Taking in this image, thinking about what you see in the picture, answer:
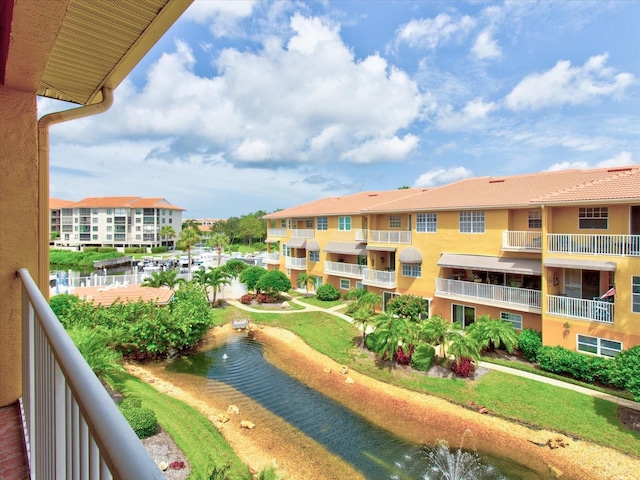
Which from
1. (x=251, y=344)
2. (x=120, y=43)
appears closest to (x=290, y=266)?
(x=251, y=344)

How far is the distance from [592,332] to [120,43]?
18.8 m

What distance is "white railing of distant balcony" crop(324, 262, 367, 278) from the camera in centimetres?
2819

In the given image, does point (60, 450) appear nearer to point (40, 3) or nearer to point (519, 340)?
point (40, 3)

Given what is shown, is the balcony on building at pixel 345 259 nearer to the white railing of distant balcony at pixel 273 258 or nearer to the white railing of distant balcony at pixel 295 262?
the white railing of distant balcony at pixel 295 262

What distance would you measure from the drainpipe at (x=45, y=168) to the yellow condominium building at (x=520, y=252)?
1754cm

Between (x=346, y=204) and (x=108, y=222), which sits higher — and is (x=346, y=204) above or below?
below

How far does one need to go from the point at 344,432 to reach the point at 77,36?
1305 centimetres

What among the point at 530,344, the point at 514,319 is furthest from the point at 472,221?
the point at 530,344

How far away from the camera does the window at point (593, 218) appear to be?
15898 mm

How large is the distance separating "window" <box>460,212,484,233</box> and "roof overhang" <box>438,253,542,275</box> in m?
1.51

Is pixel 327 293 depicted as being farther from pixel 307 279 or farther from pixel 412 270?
pixel 412 270

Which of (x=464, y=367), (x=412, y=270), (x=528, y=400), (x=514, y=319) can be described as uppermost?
(x=412, y=270)

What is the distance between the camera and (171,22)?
327cm

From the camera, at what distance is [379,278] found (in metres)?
25.0
